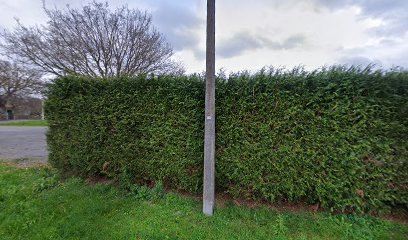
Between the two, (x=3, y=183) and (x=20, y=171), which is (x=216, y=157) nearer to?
(x=3, y=183)

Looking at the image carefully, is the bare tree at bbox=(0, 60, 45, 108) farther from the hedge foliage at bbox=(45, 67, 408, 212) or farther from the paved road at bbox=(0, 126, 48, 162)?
the hedge foliage at bbox=(45, 67, 408, 212)

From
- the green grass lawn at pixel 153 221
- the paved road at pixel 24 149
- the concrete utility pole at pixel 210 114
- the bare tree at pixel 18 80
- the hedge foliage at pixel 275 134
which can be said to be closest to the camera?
the green grass lawn at pixel 153 221

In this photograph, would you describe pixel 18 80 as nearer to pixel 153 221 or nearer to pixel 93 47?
pixel 93 47

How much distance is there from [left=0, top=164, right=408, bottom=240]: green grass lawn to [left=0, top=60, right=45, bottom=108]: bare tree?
26.8ft

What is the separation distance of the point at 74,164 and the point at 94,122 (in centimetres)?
116

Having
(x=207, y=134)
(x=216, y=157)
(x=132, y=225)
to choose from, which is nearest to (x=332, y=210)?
(x=216, y=157)

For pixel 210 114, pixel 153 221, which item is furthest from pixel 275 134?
pixel 153 221

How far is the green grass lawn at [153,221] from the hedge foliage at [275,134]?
0.30 metres

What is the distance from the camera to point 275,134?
330 cm

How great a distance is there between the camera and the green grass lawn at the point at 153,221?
2.81 metres

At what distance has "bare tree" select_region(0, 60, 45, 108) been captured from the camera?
38.8 ft

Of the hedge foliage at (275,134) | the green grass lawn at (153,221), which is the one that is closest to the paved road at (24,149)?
the green grass lawn at (153,221)

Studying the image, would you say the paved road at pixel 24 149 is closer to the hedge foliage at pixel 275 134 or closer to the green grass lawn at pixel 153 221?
the green grass lawn at pixel 153 221

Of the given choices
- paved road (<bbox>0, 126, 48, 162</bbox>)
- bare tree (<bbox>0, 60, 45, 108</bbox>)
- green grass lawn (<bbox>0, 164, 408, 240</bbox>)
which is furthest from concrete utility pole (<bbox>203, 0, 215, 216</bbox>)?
bare tree (<bbox>0, 60, 45, 108</bbox>)
